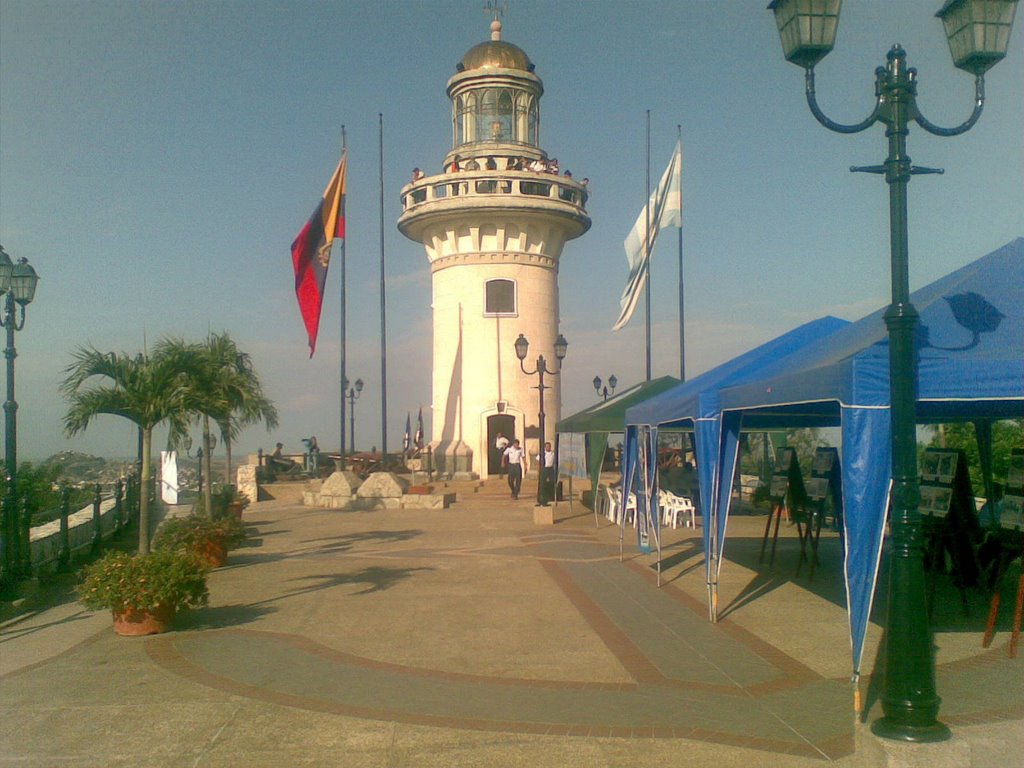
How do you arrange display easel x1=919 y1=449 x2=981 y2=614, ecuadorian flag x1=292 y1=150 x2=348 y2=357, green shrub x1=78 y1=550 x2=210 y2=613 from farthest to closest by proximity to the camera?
ecuadorian flag x1=292 y1=150 x2=348 y2=357 < display easel x1=919 y1=449 x2=981 y2=614 < green shrub x1=78 y1=550 x2=210 y2=613

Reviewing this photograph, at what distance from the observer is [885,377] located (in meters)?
6.39

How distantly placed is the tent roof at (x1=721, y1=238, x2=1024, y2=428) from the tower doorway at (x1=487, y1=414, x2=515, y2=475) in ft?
79.3

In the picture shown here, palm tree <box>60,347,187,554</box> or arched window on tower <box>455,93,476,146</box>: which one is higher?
arched window on tower <box>455,93,476,146</box>

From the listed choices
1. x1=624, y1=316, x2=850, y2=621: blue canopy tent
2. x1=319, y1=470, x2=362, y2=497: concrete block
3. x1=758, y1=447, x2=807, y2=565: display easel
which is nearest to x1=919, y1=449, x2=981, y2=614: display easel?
x1=624, y1=316, x2=850, y2=621: blue canopy tent

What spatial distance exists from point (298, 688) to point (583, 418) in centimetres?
1290

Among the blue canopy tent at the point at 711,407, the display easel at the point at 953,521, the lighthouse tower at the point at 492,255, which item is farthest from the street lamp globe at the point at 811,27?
the lighthouse tower at the point at 492,255

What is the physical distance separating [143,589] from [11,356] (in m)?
5.82

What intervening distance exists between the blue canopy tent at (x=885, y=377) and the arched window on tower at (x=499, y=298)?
25364 millimetres

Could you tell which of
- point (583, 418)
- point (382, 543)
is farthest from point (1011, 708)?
point (583, 418)

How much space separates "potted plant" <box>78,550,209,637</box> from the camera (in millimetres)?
9242

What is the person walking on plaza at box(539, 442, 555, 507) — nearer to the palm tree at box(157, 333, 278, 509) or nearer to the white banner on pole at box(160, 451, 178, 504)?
the palm tree at box(157, 333, 278, 509)

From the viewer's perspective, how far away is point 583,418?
19.9 m

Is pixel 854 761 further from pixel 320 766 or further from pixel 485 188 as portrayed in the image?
pixel 485 188

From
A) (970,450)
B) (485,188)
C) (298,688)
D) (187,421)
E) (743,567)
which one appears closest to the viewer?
(298,688)
